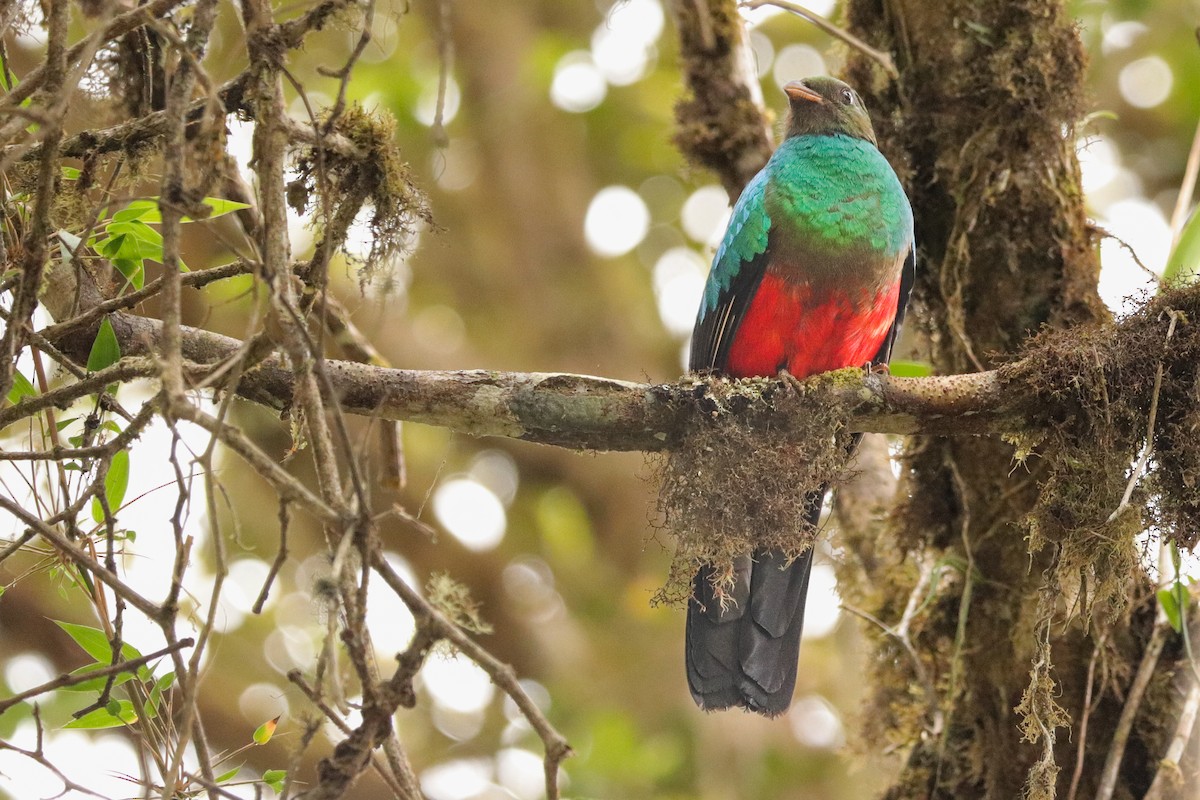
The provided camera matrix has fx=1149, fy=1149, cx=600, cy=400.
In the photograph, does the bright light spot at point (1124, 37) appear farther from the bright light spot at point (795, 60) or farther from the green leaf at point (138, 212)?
the green leaf at point (138, 212)

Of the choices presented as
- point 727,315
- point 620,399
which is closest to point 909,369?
point 727,315

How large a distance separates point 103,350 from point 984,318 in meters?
2.85

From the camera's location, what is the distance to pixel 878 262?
402cm

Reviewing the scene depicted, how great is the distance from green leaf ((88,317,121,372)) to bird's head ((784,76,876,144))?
2.79 metres

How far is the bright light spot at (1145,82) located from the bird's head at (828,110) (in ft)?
16.2

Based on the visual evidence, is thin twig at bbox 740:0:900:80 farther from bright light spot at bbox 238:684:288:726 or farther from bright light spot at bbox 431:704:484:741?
bright light spot at bbox 431:704:484:741

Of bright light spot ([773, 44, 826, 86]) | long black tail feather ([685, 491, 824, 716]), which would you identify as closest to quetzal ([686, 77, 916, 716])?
long black tail feather ([685, 491, 824, 716])

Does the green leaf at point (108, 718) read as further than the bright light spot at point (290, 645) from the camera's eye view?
No

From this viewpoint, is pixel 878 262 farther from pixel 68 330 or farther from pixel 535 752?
pixel 535 752

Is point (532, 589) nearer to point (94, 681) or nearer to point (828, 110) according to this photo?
point (828, 110)

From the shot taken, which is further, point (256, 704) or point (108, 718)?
point (256, 704)

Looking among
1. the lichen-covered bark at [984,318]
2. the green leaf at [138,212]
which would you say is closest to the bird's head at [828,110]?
the lichen-covered bark at [984,318]

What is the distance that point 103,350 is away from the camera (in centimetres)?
287

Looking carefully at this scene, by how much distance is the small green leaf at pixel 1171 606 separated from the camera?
351 cm
